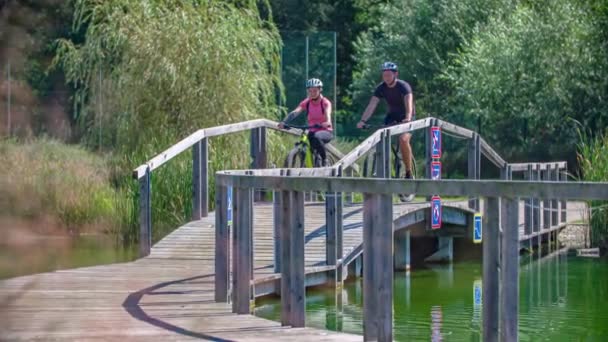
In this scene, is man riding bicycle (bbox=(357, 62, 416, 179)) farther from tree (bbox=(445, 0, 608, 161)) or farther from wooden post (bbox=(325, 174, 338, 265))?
tree (bbox=(445, 0, 608, 161))

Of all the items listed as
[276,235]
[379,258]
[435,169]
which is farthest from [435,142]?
[379,258]

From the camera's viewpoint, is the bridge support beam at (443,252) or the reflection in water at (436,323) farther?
the bridge support beam at (443,252)

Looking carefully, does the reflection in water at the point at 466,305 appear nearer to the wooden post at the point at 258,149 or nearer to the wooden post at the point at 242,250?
the wooden post at the point at 242,250

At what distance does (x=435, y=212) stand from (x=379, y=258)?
734 cm

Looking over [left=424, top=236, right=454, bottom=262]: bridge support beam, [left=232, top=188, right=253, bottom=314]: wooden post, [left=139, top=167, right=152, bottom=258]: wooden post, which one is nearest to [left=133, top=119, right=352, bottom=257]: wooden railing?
[left=139, top=167, right=152, bottom=258]: wooden post

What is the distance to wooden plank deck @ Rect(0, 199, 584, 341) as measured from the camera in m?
5.35

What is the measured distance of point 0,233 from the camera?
169 cm

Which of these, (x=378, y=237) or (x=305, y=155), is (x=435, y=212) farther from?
(x=378, y=237)

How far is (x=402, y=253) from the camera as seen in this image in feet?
45.8

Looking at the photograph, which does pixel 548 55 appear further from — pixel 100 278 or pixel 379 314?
pixel 379 314

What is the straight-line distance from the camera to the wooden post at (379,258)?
6.09m

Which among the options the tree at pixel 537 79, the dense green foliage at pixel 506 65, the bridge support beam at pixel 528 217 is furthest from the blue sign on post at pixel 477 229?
the tree at pixel 537 79

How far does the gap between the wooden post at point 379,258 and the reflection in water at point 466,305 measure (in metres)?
2.83

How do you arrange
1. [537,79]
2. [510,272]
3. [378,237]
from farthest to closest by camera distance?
1. [537,79]
2. [378,237]
3. [510,272]
